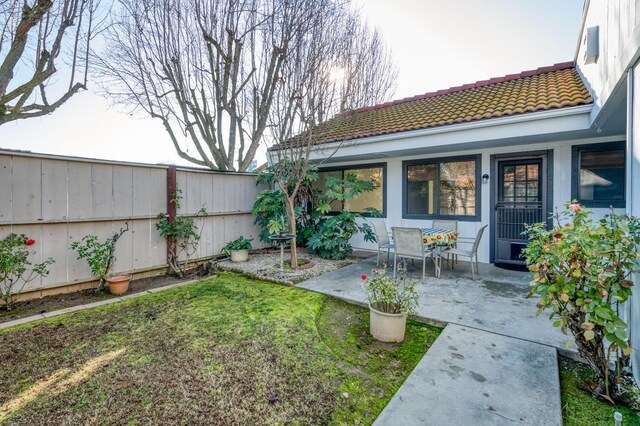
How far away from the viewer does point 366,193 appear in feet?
24.7

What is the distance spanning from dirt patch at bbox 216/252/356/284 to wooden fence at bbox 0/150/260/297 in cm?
98

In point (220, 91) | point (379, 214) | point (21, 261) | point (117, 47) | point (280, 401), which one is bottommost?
point (280, 401)

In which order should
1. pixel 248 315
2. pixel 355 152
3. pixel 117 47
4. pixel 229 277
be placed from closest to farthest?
pixel 248 315 < pixel 229 277 < pixel 355 152 < pixel 117 47

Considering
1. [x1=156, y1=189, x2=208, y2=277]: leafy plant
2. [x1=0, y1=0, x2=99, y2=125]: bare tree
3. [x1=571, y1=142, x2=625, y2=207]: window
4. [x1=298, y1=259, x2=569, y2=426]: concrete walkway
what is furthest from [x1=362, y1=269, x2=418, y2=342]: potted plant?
[x1=0, y1=0, x2=99, y2=125]: bare tree

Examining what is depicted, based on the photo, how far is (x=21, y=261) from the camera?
355 cm

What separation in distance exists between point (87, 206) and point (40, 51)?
3.54m

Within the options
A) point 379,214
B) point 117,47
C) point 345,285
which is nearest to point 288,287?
point 345,285

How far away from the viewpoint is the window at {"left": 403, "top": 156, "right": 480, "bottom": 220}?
19.7 ft

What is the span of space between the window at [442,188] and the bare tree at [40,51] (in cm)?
720

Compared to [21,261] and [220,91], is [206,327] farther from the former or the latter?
[220,91]

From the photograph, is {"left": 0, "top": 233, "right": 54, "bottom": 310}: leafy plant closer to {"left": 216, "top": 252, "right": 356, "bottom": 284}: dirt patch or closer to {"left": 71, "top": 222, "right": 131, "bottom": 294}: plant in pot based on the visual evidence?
{"left": 71, "top": 222, "right": 131, "bottom": 294}: plant in pot

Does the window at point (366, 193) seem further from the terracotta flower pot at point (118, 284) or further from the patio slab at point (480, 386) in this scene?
the terracotta flower pot at point (118, 284)

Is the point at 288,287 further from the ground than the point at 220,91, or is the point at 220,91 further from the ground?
the point at 220,91

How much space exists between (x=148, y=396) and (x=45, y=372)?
1056mm
